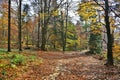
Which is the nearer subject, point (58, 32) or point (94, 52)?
point (94, 52)

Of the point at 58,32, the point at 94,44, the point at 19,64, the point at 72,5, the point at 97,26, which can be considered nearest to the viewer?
the point at 19,64

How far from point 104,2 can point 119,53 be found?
4586mm

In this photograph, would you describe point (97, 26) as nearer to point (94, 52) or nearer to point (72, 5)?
point (94, 52)

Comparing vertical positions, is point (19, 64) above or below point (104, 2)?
below

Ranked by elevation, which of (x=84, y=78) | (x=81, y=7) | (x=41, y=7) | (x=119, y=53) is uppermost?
(x=41, y=7)

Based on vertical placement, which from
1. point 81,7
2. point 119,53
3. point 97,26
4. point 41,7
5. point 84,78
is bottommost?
point 84,78

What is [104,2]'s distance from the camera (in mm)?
19453

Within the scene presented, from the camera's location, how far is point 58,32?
55.7 m

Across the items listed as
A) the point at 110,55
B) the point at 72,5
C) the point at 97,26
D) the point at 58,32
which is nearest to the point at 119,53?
the point at 110,55

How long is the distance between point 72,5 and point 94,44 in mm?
11366

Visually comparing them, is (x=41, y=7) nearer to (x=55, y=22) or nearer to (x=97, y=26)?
(x=55, y=22)

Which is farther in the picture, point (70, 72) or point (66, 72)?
point (70, 72)

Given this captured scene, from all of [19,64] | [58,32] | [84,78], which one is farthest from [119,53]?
[58,32]

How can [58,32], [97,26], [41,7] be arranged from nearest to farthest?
[97,26] < [41,7] < [58,32]
